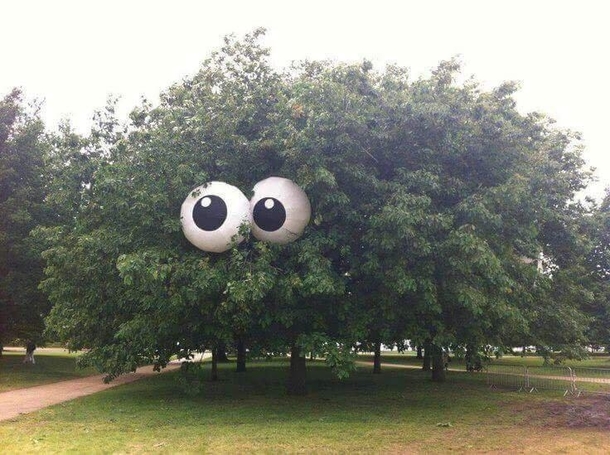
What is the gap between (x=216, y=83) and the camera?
15344 millimetres

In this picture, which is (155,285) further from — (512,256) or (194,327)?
(512,256)

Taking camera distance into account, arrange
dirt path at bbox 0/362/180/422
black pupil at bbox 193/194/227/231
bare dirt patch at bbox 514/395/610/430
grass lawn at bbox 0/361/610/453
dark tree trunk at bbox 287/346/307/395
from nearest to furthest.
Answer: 1. grass lawn at bbox 0/361/610/453
2. black pupil at bbox 193/194/227/231
3. bare dirt patch at bbox 514/395/610/430
4. dirt path at bbox 0/362/180/422
5. dark tree trunk at bbox 287/346/307/395

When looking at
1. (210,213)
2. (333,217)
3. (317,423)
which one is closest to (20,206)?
(210,213)

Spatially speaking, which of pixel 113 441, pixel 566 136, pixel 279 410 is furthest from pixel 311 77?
pixel 566 136

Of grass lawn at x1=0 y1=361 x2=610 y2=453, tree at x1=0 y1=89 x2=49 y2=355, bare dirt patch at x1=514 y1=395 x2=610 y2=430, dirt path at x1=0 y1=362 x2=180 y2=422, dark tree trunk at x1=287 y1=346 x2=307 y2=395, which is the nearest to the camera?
grass lawn at x1=0 y1=361 x2=610 y2=453

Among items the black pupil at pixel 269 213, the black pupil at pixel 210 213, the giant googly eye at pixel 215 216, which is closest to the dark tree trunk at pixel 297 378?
the black pupil at pixel 269 213

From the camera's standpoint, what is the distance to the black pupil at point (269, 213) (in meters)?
12.0

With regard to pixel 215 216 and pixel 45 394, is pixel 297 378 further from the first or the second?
pixel 45 394

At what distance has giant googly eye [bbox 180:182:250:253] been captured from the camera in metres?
11.6

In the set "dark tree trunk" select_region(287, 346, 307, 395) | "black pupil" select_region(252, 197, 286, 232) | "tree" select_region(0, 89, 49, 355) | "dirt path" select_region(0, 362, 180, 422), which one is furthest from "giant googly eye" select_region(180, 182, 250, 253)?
"tree" select_region(0, 89, 49, 355)

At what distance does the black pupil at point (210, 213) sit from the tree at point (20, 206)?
1517cm

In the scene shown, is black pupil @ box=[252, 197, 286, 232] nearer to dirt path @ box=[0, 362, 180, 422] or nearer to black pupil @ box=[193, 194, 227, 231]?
black pupil @ box=[193, 194, 227, 231]

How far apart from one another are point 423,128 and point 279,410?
751 centimetres

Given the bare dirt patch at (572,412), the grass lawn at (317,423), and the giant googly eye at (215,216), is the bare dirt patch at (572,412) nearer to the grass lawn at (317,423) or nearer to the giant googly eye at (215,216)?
the grass lawn at (317,423)
